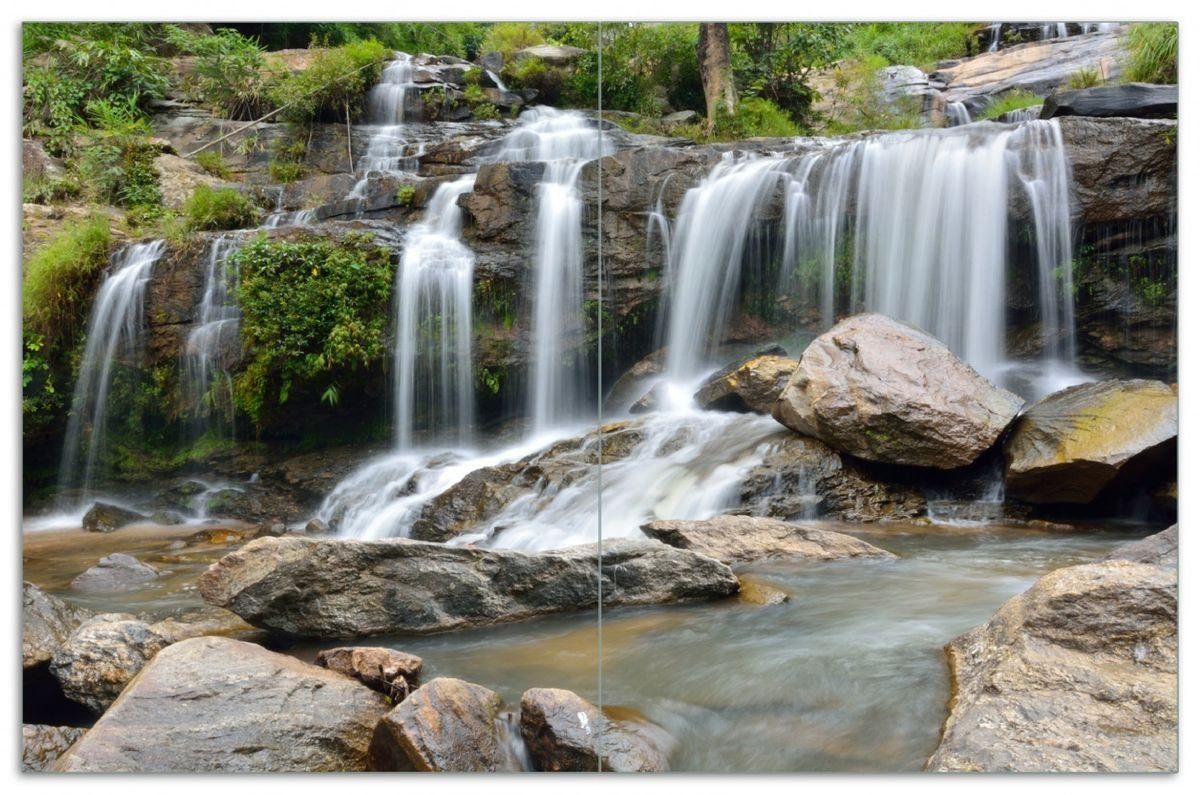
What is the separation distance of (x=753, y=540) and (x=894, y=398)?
118 cm

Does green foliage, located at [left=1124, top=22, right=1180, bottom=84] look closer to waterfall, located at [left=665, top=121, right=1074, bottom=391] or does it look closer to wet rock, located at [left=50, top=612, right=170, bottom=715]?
waterfall, located at [left=665, top=121, right=1074, bottom=391]

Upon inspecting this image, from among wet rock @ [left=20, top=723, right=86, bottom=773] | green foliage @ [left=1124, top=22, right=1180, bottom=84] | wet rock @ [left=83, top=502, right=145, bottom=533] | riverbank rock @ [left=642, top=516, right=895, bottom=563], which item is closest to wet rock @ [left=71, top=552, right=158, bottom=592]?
wet rock @ [left=83, top=502, right=145, bottom=533]

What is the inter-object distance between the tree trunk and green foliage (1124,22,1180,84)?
5.08ft

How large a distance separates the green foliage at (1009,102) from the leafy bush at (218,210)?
14.4 ft

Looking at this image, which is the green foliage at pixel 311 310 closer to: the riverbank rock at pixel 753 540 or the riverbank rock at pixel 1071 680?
the riverbank rock at pixel 753 540

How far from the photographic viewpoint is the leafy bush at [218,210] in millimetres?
4743

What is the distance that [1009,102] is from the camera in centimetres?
435

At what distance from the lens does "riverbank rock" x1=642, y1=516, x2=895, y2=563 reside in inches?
130

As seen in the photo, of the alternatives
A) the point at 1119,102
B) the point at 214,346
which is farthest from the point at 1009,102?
the point at 214,346

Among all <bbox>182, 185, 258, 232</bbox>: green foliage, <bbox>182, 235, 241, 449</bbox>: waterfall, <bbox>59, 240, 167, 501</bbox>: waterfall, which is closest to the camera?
<bbox>59, 240, 167, 501</bbox>: waterfall

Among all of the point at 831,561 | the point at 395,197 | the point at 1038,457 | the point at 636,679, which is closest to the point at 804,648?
the point at 636,679

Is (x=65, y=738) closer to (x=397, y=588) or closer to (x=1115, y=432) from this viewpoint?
(x=397, y=588)

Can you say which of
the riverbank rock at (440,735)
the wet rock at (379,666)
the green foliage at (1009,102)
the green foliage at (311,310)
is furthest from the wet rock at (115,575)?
the green foliage at (1009,102)

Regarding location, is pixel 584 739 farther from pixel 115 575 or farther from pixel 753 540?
pixel 115 575
